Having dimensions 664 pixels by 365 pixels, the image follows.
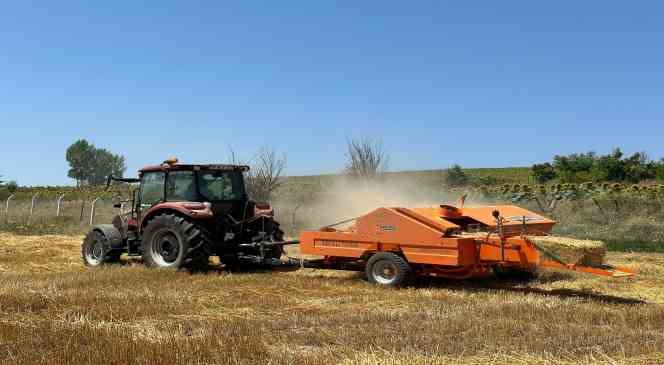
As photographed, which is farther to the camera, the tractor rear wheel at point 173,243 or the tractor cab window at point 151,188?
the tractor cab window at point 151,188

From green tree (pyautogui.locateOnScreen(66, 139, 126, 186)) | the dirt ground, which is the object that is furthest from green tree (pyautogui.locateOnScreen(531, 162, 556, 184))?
green tree (pyautogui.locateOnScreen(66, 139, 126, 186))

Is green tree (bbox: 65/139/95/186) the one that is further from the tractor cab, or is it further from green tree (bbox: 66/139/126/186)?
the tractor cab

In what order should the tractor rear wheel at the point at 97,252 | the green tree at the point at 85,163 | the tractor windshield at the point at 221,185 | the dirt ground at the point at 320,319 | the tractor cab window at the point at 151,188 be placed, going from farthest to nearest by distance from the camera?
the green tree at the point at 85,163
the tractor rear wheel at the point at 97,252
the tractor cab window at the point at 151,188
the tractor windshield at the point at 221,185
the dirt ground at the point at 320,319

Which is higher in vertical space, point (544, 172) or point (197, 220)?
point (544, 172)

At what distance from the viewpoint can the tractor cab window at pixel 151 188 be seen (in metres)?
11.6

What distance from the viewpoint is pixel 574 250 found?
8.75m

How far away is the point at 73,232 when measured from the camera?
20906mm

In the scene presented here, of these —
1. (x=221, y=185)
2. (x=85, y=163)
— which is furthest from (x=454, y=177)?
(x=85, y=163)

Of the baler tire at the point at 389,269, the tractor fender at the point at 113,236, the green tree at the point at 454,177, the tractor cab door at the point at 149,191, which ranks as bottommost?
the baler tire at the point at 389,269

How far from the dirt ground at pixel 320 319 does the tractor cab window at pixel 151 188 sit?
148 centimetres

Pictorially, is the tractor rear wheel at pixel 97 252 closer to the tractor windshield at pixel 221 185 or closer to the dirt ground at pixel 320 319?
the dirt ground at pixel 320 319

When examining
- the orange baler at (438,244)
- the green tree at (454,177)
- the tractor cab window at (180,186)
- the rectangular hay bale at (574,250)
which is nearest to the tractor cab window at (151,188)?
the tractor cab window at (180,186)

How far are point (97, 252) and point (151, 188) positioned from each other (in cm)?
188

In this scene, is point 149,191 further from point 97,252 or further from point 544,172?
point 544,172
